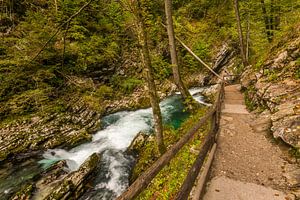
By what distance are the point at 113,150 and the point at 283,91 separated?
24.9 feet

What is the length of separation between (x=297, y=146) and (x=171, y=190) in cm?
329

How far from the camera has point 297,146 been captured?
229 inches

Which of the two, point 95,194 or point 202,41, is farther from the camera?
point 202,41

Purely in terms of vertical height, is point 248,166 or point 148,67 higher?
point 148,67

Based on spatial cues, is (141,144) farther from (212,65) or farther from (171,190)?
(212,65)

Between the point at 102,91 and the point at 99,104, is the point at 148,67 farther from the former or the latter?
the point at 99,104

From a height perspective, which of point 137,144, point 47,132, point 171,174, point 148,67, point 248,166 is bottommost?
point 137,144

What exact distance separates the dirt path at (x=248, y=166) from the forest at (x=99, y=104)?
29 cm

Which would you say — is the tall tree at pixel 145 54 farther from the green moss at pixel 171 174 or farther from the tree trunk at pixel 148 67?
the green moss at pixel 171 174

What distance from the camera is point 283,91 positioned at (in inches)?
340

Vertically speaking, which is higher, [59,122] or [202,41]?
[202,41]

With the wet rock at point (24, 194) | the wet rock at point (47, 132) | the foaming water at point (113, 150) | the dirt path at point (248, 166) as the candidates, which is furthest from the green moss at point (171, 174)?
the wet rock at point (47, 132)

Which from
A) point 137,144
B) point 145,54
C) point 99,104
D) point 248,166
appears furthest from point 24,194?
point 248,166

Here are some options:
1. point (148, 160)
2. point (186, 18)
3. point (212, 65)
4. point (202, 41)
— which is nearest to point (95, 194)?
point (148, 160)
